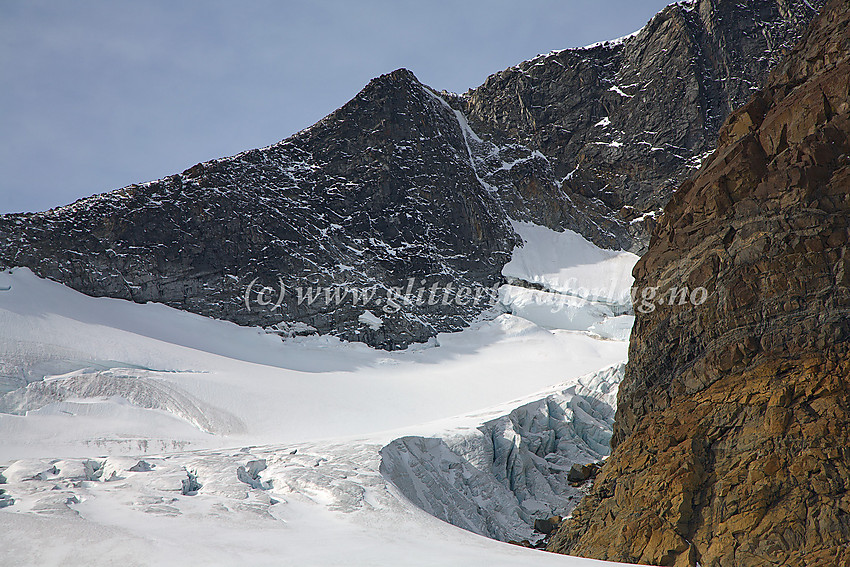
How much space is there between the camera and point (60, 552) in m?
11.2

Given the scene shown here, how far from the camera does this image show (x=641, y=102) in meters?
75.9

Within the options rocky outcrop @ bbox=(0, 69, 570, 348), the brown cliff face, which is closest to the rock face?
rocky outcrop @ bbox=(0, 69, 570, 348)

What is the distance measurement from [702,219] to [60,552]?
1718 centimetres

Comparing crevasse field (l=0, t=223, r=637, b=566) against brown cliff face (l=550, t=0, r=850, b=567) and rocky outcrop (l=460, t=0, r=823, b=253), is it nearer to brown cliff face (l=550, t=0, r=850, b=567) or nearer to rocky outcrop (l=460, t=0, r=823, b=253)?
brown cliff face (l=550, t=0, r=850, b=567)

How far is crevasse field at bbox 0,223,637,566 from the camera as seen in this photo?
13.3m

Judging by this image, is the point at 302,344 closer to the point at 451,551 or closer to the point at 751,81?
the point at 451,551

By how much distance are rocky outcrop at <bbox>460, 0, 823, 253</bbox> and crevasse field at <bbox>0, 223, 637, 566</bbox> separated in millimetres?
13684

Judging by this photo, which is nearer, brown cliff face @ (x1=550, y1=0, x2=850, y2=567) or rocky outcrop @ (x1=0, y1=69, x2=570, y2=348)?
brown cliff face @ (x1=550, y1=0, x2=850, y2=567)

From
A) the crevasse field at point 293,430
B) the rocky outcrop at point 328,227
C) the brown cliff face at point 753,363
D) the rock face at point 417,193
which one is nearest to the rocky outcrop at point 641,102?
the rock face at point 417,193

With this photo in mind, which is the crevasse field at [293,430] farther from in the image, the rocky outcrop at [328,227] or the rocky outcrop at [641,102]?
the rocky outcrop at [641,102]

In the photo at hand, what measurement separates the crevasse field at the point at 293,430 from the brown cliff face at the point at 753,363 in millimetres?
3278

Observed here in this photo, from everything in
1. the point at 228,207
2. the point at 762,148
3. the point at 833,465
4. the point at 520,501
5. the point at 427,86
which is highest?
the point at 427,86

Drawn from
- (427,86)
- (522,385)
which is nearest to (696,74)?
(427,86)

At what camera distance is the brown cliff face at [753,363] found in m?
12.6
